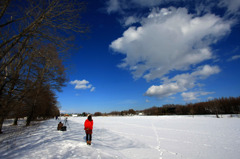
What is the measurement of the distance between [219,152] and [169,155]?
2.77 metres

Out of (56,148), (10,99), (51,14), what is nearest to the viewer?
(51,14)

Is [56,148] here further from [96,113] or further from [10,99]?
[96,113]

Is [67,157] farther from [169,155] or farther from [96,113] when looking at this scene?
[96,113]

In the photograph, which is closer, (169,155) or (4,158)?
(4,158)

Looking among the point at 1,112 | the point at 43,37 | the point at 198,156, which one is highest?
the point at 43,37

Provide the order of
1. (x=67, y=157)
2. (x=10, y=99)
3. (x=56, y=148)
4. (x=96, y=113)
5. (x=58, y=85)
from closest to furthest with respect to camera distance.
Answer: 1. (x=67, y=157)
2. (x=56, y=148)
3. (x=10, y=99)
4. (x=58, y=85)
5. (x=96, y=113)

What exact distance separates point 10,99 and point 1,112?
68 centimetres

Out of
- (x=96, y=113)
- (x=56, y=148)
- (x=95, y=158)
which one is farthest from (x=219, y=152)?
(x=96, y=113)

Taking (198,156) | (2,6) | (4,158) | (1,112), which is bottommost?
(198,156)

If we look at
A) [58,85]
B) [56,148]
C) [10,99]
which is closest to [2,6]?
[10,99]

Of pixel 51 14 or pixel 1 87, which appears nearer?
pixel 51 14

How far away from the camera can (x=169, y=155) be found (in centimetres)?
600

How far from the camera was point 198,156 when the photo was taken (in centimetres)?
597

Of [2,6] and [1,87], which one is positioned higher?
[2,6]
